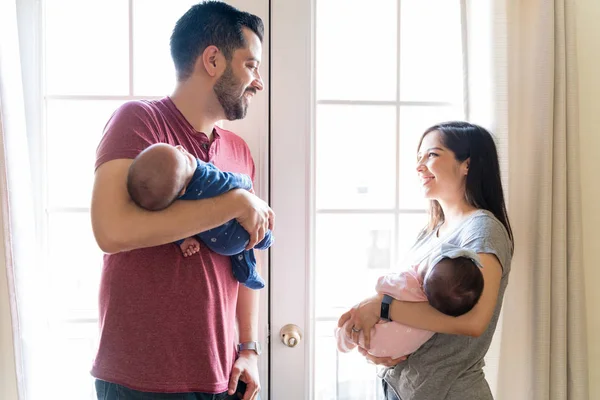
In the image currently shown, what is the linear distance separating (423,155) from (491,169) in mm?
190

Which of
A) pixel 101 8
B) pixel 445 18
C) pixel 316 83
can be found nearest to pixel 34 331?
pixel 101 8

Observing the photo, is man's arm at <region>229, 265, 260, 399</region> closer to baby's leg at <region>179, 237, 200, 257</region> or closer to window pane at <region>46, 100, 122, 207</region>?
baby's leg at <region>179, 237, 200, 257</region>

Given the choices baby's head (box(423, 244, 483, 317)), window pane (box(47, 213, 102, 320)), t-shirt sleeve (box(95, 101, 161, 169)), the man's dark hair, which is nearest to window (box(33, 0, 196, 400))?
window pane (box(47, 213, 102, 320))

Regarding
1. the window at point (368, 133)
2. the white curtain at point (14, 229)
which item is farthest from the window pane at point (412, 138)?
the white curtain at point (14, 229)

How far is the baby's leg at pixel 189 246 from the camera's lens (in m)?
1.12

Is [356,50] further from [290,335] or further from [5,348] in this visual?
[5,348]

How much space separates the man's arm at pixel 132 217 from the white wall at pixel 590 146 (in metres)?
1.23

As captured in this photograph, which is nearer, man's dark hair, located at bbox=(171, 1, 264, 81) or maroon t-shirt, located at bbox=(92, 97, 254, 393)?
maroon t-shirt, located at bbox=(92, 97, 254, 393)

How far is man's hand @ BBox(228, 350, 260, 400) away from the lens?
1264 mm

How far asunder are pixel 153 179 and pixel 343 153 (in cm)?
80

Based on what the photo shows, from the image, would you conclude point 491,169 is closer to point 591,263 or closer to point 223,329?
point 591,263

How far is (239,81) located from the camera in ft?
4.00

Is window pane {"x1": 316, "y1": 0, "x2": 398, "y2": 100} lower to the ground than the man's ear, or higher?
higher

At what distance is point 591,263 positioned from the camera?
160cm
